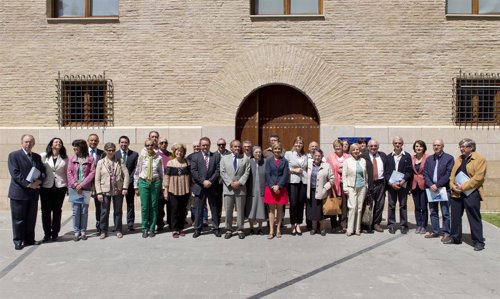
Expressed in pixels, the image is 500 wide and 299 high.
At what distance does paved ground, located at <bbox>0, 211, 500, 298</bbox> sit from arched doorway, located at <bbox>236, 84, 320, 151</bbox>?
3.52 meters

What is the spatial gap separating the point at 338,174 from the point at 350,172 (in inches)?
12.9

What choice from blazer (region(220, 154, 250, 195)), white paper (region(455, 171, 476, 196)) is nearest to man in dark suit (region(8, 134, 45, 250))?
blazer (region(220, 154, 250, 195))

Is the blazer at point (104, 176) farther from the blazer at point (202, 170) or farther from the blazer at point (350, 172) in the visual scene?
the blazer at point (350, 172)

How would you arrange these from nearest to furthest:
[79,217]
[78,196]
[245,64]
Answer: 1. [78,196]
2. [79,217]
3. [245,64]

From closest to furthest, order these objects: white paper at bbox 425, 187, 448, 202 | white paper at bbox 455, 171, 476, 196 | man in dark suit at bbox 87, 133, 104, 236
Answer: white paper at bbox 455, 171, 476, 196 < white paper at bbox 425, 187, 448, 202 < man in dark suit at bbox 87, 133, 104, 236

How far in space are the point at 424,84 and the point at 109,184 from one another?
732cm

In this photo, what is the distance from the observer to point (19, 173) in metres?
7.55

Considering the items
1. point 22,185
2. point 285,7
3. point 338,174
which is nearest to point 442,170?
point 338,174

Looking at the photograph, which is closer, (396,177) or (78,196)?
(78,196)

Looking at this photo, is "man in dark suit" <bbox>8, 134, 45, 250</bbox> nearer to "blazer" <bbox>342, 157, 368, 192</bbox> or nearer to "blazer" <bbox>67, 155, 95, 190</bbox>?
"blazer" <bbox>67, 155, 95, 190</bbox>

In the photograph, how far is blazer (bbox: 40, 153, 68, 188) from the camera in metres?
7.99

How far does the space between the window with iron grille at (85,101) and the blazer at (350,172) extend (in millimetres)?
5837

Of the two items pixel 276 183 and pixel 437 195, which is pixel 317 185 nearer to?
pixel 276 183

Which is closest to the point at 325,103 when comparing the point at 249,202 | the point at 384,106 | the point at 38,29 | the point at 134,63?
the point at 384,106
